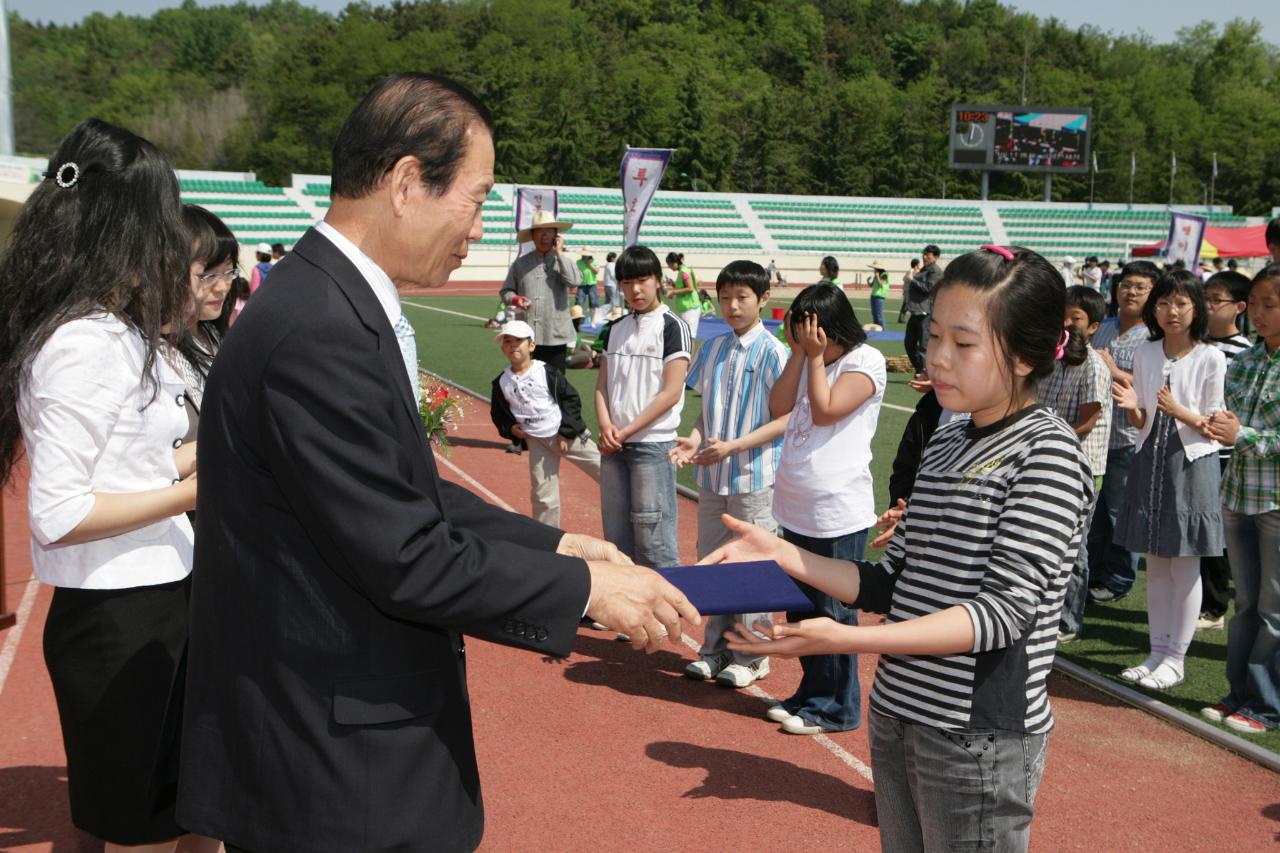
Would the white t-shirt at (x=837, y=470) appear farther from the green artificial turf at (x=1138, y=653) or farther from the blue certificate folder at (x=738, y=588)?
the blue certificate folder at (x=738, y=588)

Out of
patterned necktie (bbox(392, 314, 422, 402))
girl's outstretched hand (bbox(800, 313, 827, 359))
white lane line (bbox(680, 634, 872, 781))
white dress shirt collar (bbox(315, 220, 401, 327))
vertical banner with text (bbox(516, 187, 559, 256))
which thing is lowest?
white lane line (bbox(680, 634, 872, 781))

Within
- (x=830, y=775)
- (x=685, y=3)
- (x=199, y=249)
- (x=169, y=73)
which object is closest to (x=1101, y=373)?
(x=830, y=775)

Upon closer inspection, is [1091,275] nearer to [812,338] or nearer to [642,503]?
[642,503]

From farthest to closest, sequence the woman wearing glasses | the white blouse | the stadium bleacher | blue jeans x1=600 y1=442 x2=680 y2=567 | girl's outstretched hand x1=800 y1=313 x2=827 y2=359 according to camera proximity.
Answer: the stadium bleacher < blue jeans x1=600 y1=442 x2=680 y2=567 < girl's outstretched hand x1=800 y1=313 x2=827 y2=359 < the woman wearing glasses < the white blouse

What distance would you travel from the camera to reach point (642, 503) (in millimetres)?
6621

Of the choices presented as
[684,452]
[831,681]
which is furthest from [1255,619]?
[684,452]

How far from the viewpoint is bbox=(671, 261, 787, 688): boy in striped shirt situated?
598 centimetres

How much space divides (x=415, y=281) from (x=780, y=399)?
151 inches

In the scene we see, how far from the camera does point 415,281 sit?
7.33 feet

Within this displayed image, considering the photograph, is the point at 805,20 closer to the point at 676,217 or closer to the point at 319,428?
the point at 676,217

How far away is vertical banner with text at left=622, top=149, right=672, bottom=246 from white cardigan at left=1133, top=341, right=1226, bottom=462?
408 inches

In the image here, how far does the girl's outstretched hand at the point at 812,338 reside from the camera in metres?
5.18

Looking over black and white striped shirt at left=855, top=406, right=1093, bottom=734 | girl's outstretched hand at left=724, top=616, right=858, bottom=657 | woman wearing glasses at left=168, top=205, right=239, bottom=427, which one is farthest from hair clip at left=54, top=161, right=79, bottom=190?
black and white striped shirt at left=855, top=406, right=1093, bottom=734

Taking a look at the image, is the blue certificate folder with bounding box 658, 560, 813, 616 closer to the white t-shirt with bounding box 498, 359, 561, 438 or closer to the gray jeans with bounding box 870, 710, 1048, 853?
the gray jeans with bounding box 870, 710, 1048, 853
